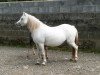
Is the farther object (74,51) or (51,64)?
(74,51)

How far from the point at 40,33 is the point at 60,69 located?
1202 millimetres

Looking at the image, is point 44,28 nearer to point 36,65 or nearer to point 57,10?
point 36,65

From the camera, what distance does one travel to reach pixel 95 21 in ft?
36.6

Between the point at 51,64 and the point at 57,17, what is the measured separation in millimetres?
2940

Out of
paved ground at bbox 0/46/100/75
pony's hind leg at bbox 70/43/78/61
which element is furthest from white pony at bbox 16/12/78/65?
paved ground at bbox 0/46/100/75

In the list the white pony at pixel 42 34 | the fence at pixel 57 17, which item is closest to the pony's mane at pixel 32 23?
the white pony at pixel 42 34

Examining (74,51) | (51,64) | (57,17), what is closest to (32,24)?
(51,64)

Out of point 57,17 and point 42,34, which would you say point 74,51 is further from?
point 57,17

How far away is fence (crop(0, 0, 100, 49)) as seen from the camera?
11234 millimetres

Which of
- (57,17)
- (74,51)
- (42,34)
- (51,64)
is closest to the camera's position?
(42,34)

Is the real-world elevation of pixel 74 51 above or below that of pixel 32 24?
below

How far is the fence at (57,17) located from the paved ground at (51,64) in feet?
2.92

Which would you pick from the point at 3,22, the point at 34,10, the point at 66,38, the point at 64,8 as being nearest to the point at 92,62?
the point at 66,38

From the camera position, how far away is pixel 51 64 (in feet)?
30.5
